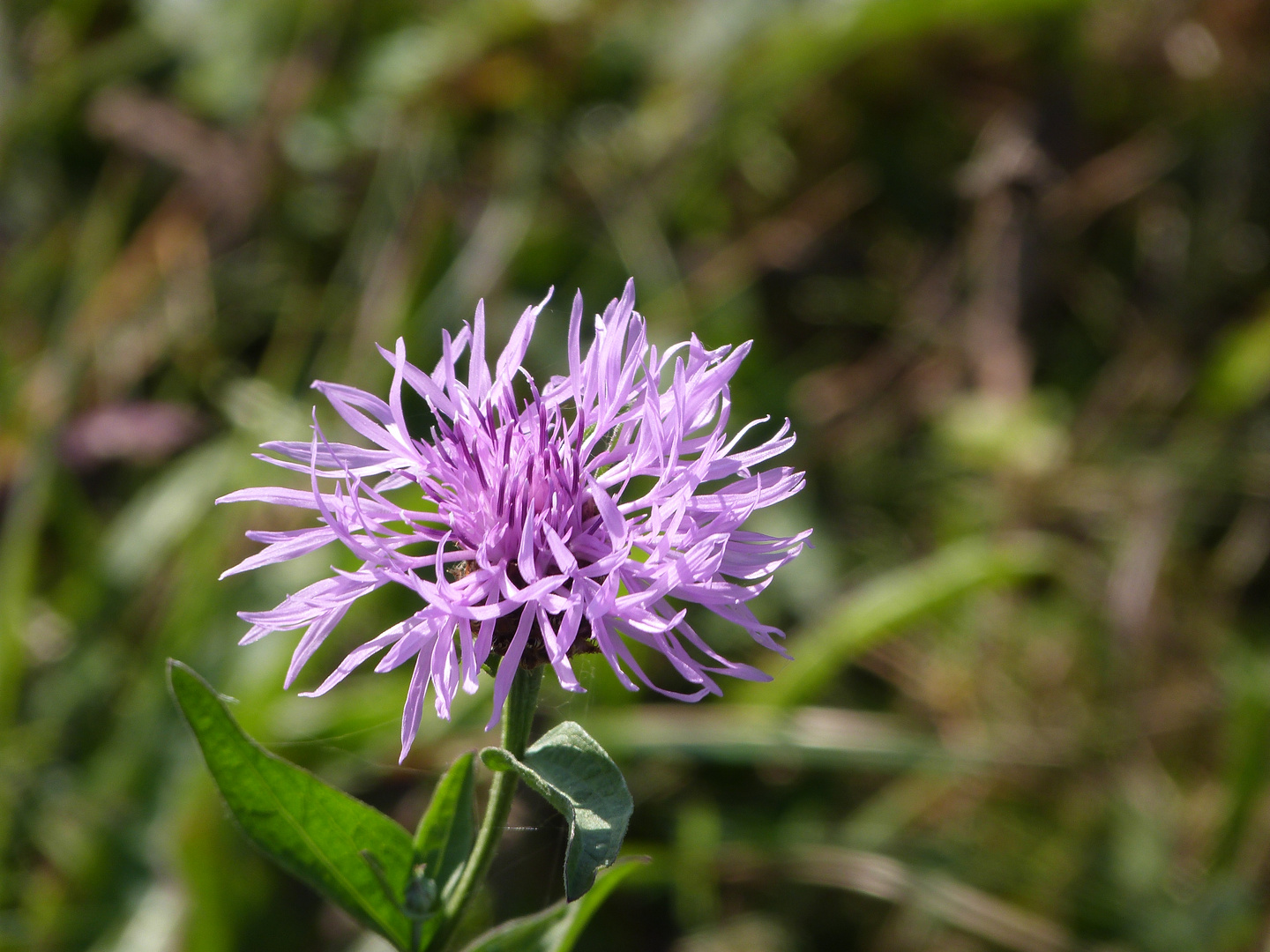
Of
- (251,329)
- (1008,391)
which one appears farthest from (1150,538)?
(251,329)

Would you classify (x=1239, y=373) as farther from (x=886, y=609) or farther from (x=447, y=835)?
(x=447, y=835)

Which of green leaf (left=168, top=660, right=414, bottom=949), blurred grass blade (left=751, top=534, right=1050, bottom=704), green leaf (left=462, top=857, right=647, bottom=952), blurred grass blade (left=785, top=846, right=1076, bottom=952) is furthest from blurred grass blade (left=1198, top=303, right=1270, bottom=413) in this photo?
green leaf (left=168, top=660, right=414, bottom=949)

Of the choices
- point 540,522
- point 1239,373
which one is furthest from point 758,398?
point 540,522

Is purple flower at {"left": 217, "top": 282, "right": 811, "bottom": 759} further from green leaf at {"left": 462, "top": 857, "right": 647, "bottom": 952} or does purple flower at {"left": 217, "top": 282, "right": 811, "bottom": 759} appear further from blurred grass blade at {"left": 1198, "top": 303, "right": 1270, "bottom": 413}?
blurred grass blade at {"left": 1198, "top": 303, "right": 1270, "bottom": 413}

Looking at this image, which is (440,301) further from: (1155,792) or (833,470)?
(1155,792)

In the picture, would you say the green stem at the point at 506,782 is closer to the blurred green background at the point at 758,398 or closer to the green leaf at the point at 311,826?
the green leaf at the point at 311,826
